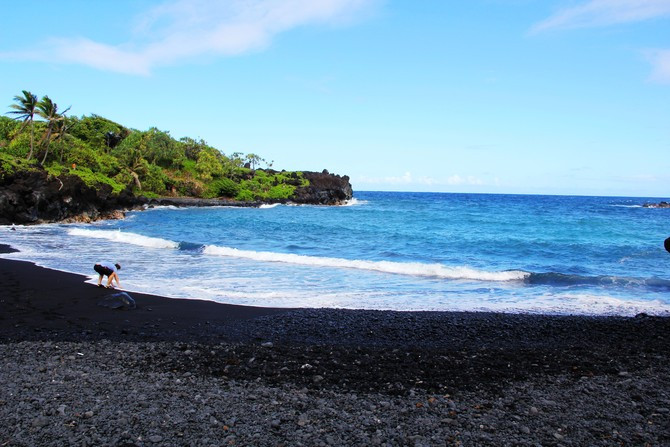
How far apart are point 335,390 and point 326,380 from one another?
0.38 metres

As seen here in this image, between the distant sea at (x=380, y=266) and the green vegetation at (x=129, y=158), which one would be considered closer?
the distant sea at (x=380, y=266)

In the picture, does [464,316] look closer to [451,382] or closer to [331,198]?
[451,382]

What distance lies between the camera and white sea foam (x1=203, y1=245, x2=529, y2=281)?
760 inches

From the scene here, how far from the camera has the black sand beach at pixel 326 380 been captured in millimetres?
5258

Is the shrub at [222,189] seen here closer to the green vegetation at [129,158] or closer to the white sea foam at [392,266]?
the green vegetation at [129,158]

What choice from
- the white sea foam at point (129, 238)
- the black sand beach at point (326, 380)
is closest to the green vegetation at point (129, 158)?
the white sea foam at point (129, 238)

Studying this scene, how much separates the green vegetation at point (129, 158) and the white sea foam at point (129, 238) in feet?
49.1

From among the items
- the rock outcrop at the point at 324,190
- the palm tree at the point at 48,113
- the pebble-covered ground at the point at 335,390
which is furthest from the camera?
the rock outcrop at the point at 324,190

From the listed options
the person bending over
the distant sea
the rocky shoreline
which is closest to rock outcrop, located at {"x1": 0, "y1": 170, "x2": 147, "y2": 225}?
the rocky shoreline

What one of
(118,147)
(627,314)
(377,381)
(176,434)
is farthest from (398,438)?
(118,147)

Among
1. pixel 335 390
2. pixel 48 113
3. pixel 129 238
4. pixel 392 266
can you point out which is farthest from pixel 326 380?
pixel 48 113

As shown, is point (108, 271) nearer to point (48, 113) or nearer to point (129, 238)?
point (129, 238)

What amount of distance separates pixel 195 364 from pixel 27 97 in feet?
168

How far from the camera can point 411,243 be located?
31.6 metres
